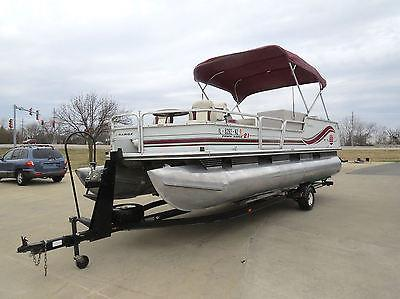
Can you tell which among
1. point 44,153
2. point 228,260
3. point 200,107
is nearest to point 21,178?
point 44,153

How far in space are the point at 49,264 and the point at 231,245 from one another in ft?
7.87

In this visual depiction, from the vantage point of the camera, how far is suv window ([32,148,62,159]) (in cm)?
1325

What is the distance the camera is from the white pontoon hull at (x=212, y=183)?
431cm

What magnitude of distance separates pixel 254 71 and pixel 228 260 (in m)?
4.77

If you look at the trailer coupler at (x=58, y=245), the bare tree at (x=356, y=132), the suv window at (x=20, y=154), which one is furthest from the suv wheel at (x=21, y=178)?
the bare tree at (x=356, y=132)

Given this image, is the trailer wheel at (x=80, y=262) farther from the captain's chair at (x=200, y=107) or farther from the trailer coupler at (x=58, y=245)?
the captain's chair at (x=200, y=107)

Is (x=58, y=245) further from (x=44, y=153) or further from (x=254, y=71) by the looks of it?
(x=44, y=153)

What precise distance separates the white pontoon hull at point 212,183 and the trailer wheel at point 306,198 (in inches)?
48.6

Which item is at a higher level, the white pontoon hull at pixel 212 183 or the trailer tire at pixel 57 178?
the white pontoon hull at pixel 212 183

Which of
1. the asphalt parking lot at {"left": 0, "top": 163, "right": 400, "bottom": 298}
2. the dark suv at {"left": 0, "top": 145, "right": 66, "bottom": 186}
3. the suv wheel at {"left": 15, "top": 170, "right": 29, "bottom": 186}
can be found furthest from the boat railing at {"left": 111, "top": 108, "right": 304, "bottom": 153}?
the suv wheel at {"left": 15, "top": 170, "right": 29, "bottom": 186}

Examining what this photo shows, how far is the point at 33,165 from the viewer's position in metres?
12.8

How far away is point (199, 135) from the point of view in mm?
4703

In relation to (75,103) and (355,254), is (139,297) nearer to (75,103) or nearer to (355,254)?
(355,254)

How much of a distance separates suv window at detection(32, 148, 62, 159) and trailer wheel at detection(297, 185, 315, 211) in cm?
968
